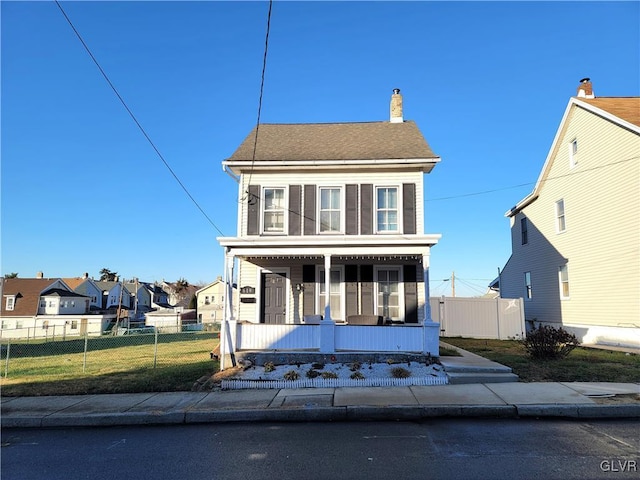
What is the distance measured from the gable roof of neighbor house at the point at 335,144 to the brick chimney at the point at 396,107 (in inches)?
14.3

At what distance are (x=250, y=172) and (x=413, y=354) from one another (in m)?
7.44

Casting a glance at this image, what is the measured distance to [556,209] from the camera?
18922 millimetres

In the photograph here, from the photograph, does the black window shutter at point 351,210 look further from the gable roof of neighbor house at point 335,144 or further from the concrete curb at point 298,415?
the concrete curb at point 298,415

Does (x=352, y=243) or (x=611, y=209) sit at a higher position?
(x=611, y=209)

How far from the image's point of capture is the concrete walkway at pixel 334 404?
6.86m

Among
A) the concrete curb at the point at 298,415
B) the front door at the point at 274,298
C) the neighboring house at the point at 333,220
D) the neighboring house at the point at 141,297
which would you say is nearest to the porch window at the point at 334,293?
the neighboring house at the point at 333,220

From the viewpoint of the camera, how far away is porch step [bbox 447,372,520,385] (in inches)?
346

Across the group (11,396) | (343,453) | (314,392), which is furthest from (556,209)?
(11,396)

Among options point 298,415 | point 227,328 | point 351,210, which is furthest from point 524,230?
point 298,415

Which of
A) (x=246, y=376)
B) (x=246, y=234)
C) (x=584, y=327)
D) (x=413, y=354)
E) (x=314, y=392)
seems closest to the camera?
(x=314, y=392)

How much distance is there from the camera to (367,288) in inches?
521

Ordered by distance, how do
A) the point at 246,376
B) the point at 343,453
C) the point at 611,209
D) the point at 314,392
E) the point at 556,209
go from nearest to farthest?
the point at 343,453, the point at 314,392, the point at 246,376, the point at 611,209, the point at 556,209

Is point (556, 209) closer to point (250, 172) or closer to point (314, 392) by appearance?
point (250, 172)

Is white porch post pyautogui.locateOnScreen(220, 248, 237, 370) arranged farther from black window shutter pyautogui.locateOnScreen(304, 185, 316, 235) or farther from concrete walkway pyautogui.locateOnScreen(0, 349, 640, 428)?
black window shutter pyautogui.locateOnScreen(304, 185, 316, 235)
